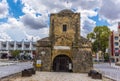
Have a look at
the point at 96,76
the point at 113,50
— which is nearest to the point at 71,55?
the point at 96,76

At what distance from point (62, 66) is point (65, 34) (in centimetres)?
493

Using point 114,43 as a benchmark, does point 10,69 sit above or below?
below

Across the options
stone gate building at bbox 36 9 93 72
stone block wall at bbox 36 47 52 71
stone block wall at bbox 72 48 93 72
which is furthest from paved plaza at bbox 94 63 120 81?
stone block wall at bbox 36 47 52 71

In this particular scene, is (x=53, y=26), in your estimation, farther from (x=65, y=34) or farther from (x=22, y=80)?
(x=22, y=80)

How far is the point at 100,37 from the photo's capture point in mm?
95375

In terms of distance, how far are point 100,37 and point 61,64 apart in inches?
2289

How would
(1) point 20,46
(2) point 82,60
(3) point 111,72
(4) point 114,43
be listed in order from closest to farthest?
(2) point 82,60
(3) point 111,72
(4) point 114,43
(1) point 20,46

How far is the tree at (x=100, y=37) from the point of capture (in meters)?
95.1

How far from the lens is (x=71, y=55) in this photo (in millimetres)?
38906

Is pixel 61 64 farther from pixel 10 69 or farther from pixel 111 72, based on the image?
pixel 10 69

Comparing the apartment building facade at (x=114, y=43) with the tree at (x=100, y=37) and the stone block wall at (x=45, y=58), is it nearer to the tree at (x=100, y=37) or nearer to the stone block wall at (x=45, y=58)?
the tree at (x=100, y=37)

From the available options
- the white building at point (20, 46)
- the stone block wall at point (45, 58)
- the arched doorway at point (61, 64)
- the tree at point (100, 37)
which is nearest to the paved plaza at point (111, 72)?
the arched doorway at point (61, 64)

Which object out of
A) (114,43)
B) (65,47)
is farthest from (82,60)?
(114,43)

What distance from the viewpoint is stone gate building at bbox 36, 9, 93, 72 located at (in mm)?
38469
